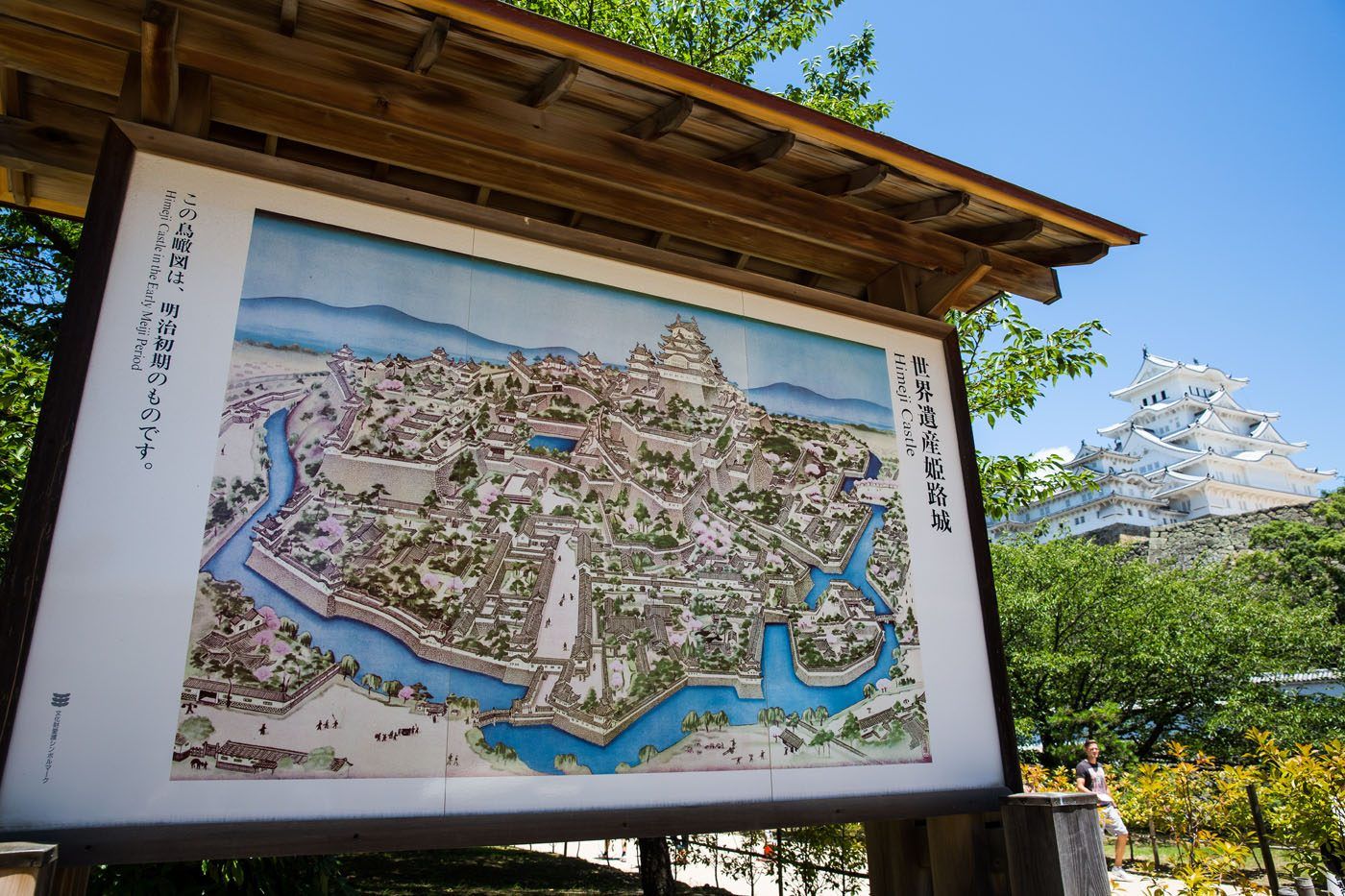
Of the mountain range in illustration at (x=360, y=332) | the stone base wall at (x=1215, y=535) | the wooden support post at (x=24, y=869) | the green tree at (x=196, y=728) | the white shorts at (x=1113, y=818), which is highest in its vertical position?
the stone base wall at (x=1215, y=535)

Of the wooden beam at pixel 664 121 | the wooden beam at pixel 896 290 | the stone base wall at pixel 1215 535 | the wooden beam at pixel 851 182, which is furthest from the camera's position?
the stone base wall at pixel 1215 535

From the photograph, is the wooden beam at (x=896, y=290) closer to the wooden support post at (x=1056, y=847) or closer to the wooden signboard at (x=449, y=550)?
the wooden signboard at (x=449, y=550)

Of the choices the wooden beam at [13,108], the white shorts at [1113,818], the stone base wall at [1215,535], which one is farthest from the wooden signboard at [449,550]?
the stone base wall at [1215,535]

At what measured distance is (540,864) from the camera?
11.5 meters

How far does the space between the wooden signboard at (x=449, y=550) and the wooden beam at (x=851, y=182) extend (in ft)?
1.76

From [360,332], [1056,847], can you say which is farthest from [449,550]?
[1056,847]

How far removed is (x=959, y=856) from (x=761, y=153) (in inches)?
128

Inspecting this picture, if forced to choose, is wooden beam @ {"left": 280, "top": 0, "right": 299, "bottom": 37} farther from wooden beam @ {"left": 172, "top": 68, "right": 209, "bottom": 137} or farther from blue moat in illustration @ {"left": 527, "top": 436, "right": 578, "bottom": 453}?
blue moat in illustration @ {"left": 527, "top": 436, "right": 578, "bottom": 453}

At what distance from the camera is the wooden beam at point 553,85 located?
3.01 metres

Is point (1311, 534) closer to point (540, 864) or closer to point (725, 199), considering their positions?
point (540, 864)

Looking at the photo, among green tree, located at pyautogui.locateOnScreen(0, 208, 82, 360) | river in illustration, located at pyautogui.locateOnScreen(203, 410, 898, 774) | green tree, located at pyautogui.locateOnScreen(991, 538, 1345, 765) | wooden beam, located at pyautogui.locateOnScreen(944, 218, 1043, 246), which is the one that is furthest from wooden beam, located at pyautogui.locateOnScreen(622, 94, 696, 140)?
green tree, located at pyautogui.locateOnScreen(991, 538, 1345, 765)

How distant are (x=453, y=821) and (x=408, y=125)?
2662 mm

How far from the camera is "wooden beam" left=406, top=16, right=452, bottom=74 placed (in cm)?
281

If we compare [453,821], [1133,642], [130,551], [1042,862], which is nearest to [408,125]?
[130,551]
